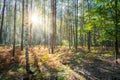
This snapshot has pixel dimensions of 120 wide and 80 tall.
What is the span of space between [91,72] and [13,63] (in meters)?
7.82

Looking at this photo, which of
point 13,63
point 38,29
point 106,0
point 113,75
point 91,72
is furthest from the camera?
point 38,29

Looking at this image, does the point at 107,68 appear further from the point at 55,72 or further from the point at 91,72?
the point at 55,72

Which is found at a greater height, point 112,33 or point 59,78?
point 112,33

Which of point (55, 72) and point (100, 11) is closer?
point (55, 72)

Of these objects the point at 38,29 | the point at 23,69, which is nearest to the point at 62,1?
the point at 38,29

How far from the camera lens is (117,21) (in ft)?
48.7

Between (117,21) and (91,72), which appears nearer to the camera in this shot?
(91,72)

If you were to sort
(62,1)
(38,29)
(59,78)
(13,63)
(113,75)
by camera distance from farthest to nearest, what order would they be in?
(38,29) → (62,1) → (13,63) → (113,75) → (59,78)

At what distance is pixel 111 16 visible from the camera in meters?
15.2

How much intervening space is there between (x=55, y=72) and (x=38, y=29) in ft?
184

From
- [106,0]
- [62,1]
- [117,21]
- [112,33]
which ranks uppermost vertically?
[62,1]

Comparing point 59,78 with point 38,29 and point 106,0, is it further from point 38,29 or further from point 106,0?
point 38,29

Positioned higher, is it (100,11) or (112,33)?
(100,11)

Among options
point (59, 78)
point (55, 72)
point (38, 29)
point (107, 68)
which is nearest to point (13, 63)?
point (55, 72)
